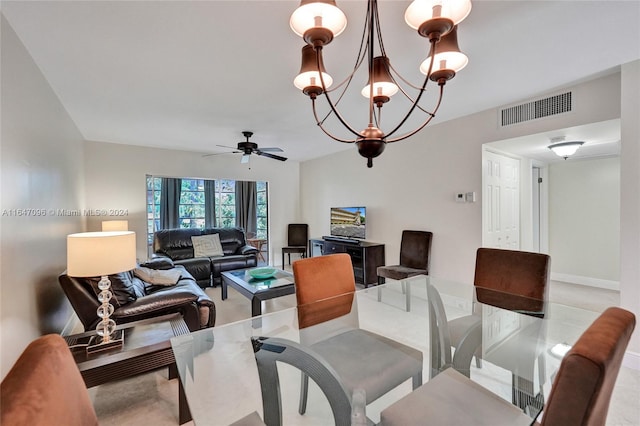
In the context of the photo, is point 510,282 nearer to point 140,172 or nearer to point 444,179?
point 444,179

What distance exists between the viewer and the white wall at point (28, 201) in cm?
170

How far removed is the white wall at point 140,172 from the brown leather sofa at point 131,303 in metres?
2.85

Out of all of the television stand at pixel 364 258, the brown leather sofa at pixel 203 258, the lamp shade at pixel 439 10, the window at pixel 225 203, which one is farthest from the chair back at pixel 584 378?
the window at pixel 225 203

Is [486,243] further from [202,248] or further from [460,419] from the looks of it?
[202,248]

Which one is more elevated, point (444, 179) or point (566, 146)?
point (566, 146)

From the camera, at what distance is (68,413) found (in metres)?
0.68

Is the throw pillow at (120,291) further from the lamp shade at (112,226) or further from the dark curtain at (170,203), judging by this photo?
the dark curtain at (170,203)

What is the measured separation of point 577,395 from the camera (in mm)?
663

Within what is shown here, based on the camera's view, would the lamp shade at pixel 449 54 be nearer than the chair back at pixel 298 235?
Yes

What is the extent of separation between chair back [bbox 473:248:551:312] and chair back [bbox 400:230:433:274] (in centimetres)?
143

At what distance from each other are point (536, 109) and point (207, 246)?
17.3 feet

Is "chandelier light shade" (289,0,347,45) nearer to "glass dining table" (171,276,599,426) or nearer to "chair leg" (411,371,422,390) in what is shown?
"glass dining table" (171,276,599,426)

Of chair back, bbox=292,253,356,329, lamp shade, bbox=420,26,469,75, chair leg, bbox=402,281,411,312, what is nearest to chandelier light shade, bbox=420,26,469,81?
lamp shade, bbox=420,26,469,75

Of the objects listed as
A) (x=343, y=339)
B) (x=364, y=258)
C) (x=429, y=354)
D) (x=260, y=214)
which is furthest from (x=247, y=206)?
(x=429, y=354)
